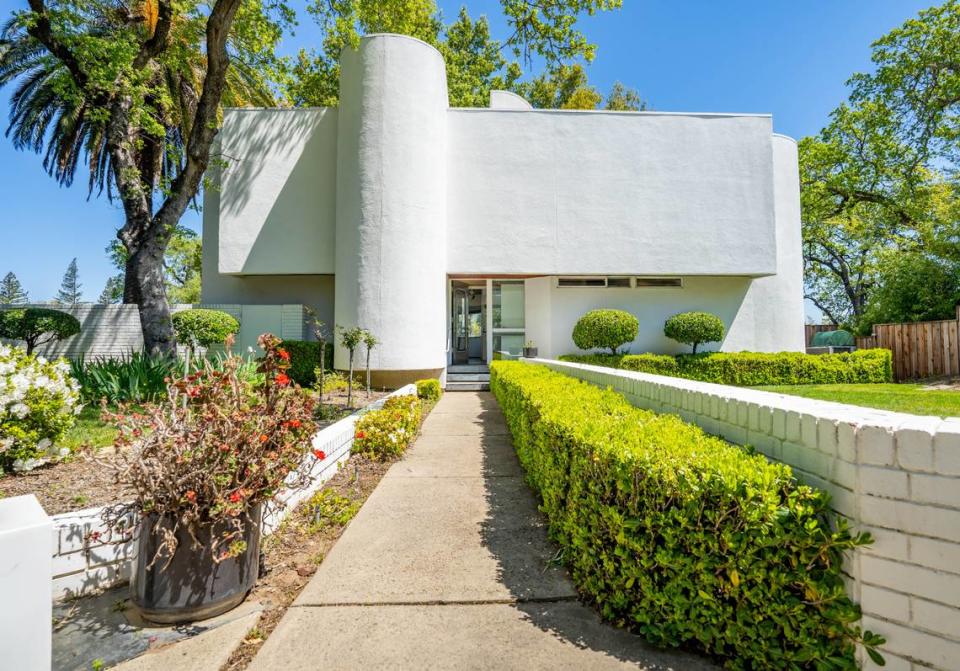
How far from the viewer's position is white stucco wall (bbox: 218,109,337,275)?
10883 mm

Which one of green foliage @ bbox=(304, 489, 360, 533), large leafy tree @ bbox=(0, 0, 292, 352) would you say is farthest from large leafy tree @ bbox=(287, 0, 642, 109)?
green foliage @ bbox=(304, 489, 360, 533)

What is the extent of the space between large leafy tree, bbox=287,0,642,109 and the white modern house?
1.19 meters

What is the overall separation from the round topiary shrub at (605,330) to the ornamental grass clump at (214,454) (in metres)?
9.17

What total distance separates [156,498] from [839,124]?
25396 mm

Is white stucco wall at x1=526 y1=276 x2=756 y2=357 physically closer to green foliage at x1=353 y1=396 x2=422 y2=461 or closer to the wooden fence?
the wooden fence

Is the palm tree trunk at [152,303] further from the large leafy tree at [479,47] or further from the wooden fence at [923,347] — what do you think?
the wooden fence at [923,347]

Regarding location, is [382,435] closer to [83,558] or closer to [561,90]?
[83,558]

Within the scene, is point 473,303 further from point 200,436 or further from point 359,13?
point 200,436

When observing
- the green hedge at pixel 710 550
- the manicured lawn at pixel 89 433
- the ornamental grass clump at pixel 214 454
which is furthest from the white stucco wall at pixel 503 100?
the green hedge at pixel 710 550

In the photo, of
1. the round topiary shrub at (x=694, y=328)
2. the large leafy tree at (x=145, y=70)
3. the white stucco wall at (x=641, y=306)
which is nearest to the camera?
the large leafy tree at (x=145, y=70)

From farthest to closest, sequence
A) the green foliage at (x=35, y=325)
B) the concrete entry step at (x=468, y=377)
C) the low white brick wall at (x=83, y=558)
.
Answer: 1. the concrete entry step at (x=468, y=377)
2. the green foliage at (x=35, y=325)
3. the low white brick wall at (x=83, y=558)

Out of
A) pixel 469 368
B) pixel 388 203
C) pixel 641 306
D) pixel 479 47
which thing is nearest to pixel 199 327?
pixel 388 203

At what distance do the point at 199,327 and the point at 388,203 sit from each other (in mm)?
4991

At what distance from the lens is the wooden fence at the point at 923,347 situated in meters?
11.3
